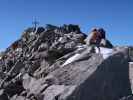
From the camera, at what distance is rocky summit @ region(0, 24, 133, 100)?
2772cm

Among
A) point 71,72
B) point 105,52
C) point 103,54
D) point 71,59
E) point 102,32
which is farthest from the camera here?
point 102,32

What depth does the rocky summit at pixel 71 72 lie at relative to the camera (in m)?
27.7

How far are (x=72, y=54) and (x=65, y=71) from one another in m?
3.36

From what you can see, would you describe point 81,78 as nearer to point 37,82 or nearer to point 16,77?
point 37,82

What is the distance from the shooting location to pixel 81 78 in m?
27.8

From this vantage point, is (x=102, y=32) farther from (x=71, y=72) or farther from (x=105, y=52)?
(x=71, y=72)

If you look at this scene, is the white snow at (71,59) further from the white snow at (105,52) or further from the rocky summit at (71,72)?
the white snow at (105,52)

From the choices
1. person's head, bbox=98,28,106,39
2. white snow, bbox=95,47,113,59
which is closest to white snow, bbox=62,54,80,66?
white snow, bbox=95,47,113,59

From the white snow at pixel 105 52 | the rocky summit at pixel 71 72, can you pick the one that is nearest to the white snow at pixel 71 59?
the rocky summit at pixel 71 72

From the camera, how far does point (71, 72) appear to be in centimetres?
2900

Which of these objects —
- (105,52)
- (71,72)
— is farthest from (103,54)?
(71,72)

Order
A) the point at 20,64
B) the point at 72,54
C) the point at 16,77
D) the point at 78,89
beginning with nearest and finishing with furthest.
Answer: the point at 78,89 < the point at 72,54 < the point at 16,77 < the point at 20,64

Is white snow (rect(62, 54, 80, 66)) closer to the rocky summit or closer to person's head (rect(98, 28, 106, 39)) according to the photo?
the rocky summit

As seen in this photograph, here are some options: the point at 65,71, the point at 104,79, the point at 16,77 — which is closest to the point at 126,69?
the point at 104,79
